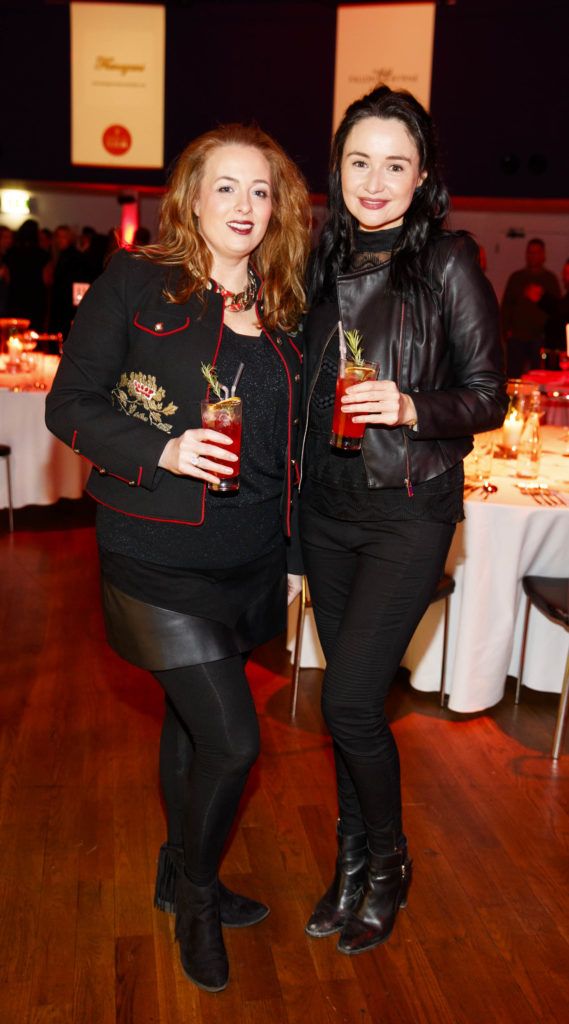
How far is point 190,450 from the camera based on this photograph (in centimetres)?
189

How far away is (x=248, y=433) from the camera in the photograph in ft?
6.85

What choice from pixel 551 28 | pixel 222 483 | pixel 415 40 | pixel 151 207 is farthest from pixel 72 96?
pixel 222 483

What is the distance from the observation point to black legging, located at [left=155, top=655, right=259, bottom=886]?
6.68 ft

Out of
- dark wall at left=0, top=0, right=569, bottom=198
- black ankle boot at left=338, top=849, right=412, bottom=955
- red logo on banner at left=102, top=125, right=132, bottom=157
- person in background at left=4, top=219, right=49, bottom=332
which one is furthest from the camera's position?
red logo on banner at left=102, top=125, right=132, bottom=157

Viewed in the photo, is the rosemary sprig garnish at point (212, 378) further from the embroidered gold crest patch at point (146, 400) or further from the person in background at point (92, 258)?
the person in background at point (92, 258)

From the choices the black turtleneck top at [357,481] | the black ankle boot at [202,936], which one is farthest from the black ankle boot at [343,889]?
the black turtleneck top at [357,481]

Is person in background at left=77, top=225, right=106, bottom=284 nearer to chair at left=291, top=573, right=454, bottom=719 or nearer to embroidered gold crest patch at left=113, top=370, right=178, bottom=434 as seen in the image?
chair at left=291, top=573, right=454, bottom=719

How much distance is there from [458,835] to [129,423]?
1.61 meters

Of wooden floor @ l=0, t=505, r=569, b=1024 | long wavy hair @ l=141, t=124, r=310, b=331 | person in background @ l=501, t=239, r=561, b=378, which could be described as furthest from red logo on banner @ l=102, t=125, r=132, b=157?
long wavy hair @ l=141, t=124, r=310, b=331

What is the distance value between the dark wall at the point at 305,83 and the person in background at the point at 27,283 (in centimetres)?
238

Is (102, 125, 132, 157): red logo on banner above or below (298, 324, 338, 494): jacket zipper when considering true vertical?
above

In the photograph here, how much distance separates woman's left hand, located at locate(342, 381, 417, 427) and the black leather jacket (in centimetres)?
11

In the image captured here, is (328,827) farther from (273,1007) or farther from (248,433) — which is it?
(248,433)

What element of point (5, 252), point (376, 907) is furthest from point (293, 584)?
point (5, 252)
